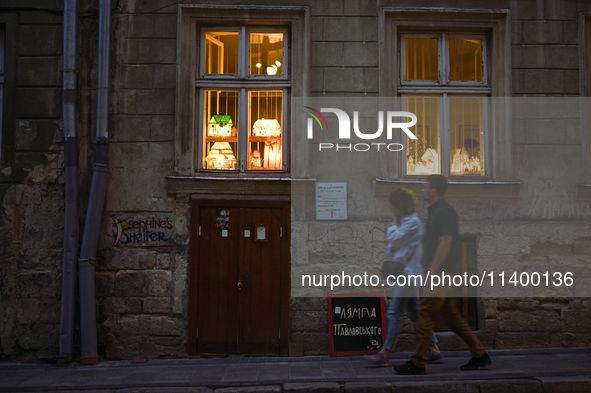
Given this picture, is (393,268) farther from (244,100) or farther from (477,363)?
(244,100)

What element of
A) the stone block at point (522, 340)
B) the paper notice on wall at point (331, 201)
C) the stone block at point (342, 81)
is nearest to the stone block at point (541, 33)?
the stone block at point (342, 81)

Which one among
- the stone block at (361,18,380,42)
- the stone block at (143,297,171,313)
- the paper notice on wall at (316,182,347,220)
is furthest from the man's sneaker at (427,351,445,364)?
the stone block at (361,18,380,42)

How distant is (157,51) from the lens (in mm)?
6512

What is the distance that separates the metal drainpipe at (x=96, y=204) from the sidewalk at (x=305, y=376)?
418mm

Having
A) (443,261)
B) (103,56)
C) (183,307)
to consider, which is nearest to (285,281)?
(183,307)

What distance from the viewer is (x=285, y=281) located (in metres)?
6.34

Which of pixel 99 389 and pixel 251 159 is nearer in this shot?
pixel 99 389

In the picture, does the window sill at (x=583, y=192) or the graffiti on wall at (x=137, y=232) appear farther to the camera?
the window sill at (x=583, y=192)

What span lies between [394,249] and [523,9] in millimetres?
3895

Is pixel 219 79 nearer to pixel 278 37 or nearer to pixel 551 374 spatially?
pixel 278 37

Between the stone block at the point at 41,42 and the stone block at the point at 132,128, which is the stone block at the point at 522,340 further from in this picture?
the stone block at the point at 41,42

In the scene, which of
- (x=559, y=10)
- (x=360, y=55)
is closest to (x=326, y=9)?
(x=360, y=55)

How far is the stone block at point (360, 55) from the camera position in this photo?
6551mm

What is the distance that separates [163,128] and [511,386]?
16.5 ft
